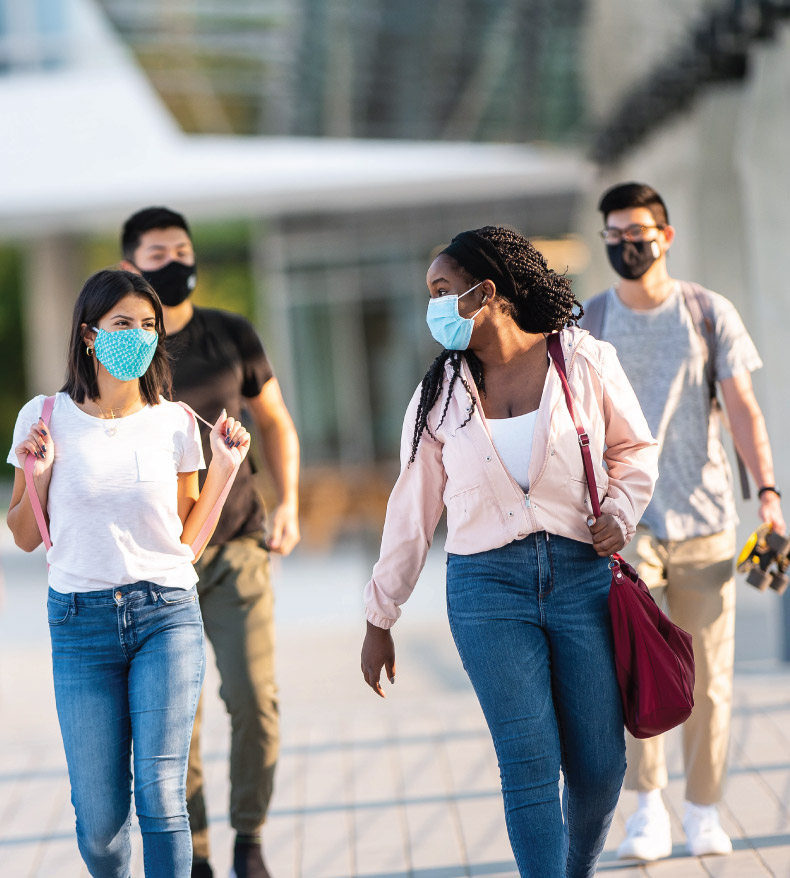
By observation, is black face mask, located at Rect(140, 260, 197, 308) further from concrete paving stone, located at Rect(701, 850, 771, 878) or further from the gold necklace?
concrete paving stone, located at Rect(701, 850, 771, 878)

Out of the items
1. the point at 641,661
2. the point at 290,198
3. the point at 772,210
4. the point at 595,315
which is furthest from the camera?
the point at 290,198

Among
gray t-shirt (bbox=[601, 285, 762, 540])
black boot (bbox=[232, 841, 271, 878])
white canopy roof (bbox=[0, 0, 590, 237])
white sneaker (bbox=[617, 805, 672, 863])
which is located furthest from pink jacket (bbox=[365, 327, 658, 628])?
white canopy roof (bbox=[0, 0, 590, 237])

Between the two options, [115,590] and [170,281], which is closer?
[115,590]

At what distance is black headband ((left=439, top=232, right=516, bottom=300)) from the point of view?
3.32 metres

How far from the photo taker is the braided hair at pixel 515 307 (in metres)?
3.36

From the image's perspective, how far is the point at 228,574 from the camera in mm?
4273

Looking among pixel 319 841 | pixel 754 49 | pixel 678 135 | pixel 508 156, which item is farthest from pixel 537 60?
pixel 319 841

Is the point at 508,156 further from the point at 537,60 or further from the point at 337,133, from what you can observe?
the point at 537,60

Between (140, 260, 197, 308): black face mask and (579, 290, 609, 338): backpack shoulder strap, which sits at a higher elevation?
(140, 260, 197, 308): black face mask

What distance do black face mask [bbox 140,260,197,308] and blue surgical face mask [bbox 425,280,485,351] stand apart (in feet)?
4.28

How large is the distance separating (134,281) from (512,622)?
1.44 meters

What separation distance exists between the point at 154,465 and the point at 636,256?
1.86 metres

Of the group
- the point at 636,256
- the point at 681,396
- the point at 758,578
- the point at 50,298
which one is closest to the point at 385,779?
the point at 758,578

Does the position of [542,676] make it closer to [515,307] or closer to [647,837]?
[515,307]
